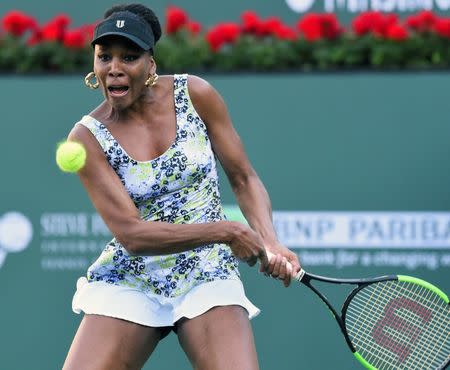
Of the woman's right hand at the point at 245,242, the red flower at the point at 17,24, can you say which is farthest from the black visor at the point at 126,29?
the red flower at the point at 17,24

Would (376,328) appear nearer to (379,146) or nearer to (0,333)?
(379,146)

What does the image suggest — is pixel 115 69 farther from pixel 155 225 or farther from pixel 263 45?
pixel 263 45

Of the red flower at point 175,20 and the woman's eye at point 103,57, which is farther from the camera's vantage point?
the red flower at point 175,20

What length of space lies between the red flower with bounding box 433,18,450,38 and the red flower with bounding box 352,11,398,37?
9.5 inches

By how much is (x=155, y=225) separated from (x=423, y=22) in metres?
2.96

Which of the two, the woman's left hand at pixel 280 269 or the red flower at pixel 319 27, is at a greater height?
the red flower at pixel 319 27

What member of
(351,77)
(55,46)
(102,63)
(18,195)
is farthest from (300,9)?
(102,63)

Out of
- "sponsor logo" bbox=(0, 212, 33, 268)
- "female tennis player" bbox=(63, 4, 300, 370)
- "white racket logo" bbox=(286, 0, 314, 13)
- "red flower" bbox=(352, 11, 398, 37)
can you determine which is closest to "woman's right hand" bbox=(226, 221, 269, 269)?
"female tennis player" bbox=(63, 4, 300, 370)

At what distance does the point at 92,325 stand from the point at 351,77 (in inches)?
105

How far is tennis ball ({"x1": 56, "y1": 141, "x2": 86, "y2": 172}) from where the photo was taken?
498cm

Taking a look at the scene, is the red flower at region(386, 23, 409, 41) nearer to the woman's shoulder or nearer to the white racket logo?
the white racket logo

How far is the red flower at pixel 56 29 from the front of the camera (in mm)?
7770

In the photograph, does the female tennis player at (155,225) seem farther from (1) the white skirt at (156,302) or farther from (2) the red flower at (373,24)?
(2) the red flower at (373,24)

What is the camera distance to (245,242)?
16.5 feet
